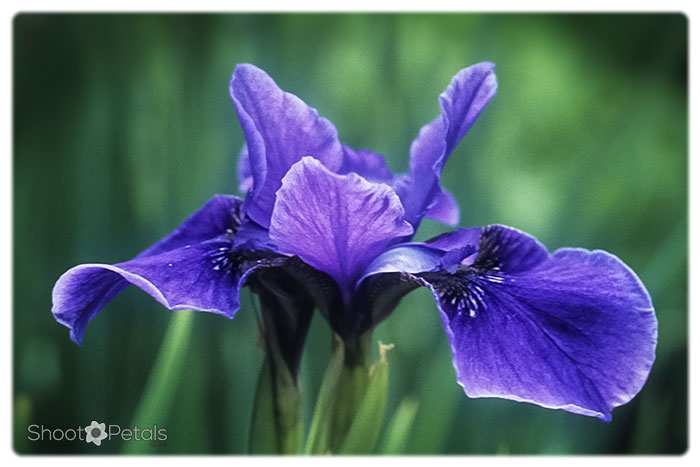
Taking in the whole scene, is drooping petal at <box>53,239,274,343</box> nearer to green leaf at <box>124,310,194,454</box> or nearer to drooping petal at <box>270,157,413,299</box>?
drooping petal at <box>270,157,413,299</box>

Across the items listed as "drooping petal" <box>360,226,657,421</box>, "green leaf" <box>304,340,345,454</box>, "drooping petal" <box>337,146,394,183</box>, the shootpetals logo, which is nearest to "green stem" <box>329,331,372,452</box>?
"green leaf" <box>304,340,345,454</box>

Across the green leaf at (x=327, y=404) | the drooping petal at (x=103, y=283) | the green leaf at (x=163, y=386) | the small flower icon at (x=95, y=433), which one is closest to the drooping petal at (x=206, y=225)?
the drooping petal at (x=103, y=283)

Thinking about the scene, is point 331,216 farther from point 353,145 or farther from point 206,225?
point 353,145

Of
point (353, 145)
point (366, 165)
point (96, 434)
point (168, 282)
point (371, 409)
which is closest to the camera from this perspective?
point (168, 282)

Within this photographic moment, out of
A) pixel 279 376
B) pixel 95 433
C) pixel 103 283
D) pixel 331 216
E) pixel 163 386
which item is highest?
pixel 331 216

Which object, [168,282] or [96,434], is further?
[96,434]

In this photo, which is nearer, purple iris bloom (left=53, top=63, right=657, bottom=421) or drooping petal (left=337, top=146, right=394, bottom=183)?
purple iris bloom (left=53, top=63, right=657, bottom=421)

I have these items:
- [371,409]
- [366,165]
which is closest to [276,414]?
[371,409]
